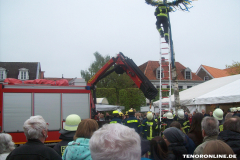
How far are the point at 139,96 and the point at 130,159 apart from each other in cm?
3204

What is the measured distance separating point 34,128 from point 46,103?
5550 mm

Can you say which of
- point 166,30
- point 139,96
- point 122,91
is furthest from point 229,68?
point 166,30

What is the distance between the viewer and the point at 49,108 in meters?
8.02

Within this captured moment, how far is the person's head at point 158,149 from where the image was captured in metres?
2.99

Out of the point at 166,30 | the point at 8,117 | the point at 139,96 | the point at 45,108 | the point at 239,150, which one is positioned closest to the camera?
the point at 239,150

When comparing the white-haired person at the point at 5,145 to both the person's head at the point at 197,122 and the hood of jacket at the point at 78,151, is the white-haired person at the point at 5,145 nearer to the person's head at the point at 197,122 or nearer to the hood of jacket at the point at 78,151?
the hood of jacket at the point at 78,151

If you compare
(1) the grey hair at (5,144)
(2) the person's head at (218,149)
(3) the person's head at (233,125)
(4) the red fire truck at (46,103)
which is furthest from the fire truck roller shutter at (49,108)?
(2) the person's head at (218,149)

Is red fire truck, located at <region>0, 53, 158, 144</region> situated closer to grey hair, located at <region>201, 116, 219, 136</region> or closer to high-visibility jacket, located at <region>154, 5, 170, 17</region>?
high-visibility jacket, located at <region>154, 5, 170, 17</region>

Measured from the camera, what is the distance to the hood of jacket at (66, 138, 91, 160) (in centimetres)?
270

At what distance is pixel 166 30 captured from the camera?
11766mm

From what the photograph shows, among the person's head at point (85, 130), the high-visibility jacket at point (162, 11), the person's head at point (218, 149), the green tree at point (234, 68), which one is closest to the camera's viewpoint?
the person's head at point (218, 149)

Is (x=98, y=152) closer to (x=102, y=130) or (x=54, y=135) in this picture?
(x=102, y=130)

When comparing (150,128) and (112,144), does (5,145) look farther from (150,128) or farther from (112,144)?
(150,128)

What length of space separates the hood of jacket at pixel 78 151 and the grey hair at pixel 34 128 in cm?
43
